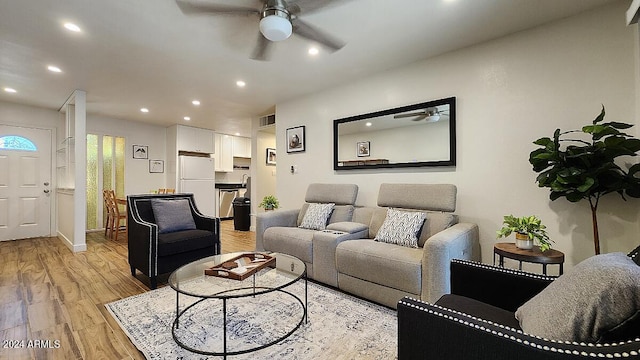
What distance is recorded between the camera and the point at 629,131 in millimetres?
2102

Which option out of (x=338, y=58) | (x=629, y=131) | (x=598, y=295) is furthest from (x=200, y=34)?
(x=629, y=131)

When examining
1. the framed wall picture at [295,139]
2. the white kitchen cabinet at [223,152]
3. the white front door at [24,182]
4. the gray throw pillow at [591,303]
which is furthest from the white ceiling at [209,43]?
the white kitchen cabinet at [223,152]

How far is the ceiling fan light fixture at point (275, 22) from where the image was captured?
1.95 m

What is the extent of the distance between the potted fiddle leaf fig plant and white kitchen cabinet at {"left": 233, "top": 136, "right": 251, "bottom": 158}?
705cm

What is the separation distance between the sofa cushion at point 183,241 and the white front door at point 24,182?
4054 mm

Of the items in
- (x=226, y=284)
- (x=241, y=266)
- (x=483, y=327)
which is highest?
(x=483, y=327)

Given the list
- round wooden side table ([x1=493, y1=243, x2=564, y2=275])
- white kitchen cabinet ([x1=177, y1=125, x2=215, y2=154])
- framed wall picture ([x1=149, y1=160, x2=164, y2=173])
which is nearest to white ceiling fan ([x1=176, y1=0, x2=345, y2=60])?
round wooden side table ([x1=493, y1=243, x2=564, y2=275])

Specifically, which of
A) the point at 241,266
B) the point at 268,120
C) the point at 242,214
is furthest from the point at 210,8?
the point at 242,214

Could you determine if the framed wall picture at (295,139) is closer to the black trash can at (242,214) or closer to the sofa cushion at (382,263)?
the black trash can at (242,214)

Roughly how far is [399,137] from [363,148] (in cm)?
50

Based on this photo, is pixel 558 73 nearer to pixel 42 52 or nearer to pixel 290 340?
pixel 290 340

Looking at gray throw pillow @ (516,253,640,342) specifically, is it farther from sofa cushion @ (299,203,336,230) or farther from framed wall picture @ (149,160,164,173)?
framed wall picture @ (149,160,164,173)

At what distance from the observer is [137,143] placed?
6328 mm

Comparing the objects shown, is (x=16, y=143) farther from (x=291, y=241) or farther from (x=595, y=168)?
(x=595, y=168)
